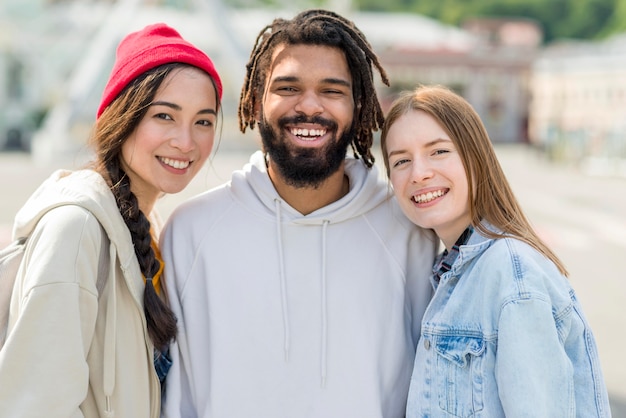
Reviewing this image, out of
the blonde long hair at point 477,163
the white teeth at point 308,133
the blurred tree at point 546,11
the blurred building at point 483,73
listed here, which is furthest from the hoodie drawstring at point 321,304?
the blurred tree at point 546,11

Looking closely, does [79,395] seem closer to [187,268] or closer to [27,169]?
[187,268]

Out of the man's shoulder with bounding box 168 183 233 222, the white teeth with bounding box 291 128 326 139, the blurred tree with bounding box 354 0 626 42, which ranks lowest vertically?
the man's shoulder with bounding box 168 183 233 222

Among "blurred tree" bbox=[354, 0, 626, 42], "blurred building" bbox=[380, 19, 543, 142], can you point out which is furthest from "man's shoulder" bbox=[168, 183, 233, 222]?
"blurred tree" bbox=[354, 0, 626, 42]

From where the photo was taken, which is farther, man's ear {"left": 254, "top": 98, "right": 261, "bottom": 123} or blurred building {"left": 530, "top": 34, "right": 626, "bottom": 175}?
blurred building {"left": 530, "top": 34, "right": 626, "bottom": 175}

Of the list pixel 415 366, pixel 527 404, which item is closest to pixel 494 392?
pixel 527 404

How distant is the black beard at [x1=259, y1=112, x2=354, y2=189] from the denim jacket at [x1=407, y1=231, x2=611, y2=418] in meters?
0.58

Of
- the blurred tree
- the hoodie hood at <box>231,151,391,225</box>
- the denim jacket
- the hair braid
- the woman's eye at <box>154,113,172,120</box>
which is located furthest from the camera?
the blurred tree

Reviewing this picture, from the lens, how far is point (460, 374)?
7.50ft

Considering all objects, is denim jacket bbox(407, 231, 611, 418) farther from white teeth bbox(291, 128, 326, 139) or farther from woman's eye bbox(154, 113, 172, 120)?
woman's eye bbox(154, 113, 172, 120)

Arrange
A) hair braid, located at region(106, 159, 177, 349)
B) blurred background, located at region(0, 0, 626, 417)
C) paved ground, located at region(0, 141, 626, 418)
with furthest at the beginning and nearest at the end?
Answer: 1. blurred background, located at region(0, 0, 626, 417)
2. paved ground, located at region(0, 141, 626, 418)
3. hair braid, located at region(106, 159, 177, 349)

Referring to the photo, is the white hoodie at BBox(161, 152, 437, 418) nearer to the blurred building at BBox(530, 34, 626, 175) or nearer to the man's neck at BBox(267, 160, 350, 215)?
the man's neck at BBox(267, 160, 350, 215)

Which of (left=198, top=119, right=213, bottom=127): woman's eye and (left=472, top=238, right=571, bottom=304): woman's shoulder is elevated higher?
(left=198, top=119, right=213, bottom=127): woman's eye

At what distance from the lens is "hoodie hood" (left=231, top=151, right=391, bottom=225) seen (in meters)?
2.69

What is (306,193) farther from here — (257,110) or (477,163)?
(477,163)
